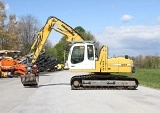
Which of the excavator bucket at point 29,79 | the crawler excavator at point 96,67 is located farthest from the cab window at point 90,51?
the excavator bucket at point 29,79

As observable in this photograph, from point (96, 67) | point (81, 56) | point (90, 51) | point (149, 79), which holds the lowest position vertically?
point (149, 79)

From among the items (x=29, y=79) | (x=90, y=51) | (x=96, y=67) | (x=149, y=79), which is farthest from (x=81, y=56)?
(x=149, y=79)

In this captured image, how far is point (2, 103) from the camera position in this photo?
53.0 ft

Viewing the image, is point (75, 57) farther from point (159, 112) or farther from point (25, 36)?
point (25, 36)

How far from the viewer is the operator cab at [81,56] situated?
2500cm

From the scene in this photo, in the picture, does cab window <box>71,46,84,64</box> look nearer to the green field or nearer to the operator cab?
the operator cab

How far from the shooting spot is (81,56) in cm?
2525

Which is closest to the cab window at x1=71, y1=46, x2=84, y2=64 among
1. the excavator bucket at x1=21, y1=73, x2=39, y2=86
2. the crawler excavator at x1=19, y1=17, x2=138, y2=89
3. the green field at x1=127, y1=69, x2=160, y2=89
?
the crawler excavator at x1=19, y1=17, x2=138, y2=89

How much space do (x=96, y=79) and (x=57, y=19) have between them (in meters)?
7.68

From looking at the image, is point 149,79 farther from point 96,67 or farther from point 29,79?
point 29,79

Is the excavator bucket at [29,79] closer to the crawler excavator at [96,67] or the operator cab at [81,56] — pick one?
the crawler excavator at [96,67]

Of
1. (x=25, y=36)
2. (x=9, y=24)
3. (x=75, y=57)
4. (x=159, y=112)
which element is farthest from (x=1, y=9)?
(x=159, y=112)

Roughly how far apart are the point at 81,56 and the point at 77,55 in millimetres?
298

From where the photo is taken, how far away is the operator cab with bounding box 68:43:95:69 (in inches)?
984
